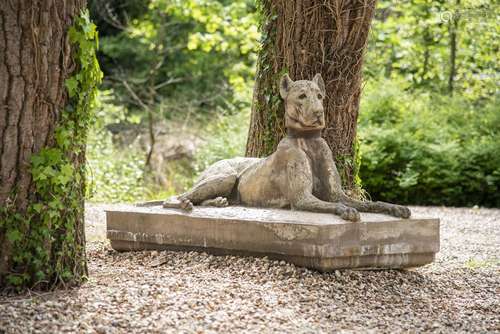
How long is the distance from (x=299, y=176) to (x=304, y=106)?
64 cm

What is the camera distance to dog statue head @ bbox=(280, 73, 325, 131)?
6602 millimetres

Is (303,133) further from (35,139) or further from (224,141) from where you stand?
(224,141)

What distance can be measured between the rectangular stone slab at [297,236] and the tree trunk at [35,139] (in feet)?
5.10

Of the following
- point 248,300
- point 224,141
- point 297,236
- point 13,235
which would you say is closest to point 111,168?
point 224,141

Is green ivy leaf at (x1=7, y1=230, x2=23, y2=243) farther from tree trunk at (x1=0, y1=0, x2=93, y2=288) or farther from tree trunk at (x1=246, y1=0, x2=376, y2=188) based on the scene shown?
tree trunk at (x1=246, y1=0, x2=376, y2=188)

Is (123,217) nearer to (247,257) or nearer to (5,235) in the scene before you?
(247,257)

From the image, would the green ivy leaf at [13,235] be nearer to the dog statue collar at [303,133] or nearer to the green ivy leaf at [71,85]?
the green ivy leaf at [71,85]

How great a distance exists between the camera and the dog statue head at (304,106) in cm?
660

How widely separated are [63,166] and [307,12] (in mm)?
3535

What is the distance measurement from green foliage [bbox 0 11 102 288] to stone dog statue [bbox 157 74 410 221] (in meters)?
1.60

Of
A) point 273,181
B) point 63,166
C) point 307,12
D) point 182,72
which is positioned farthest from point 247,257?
point 182,72

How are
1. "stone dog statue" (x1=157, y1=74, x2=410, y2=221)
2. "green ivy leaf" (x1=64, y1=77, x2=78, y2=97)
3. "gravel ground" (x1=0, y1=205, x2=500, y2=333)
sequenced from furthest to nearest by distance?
"stone dog statue" (x1=157, y1=74, x2=410, y2=221), "green ivy leaf" (x1=64, y1=77, x2=78, y2=97), "gravel ground" (x1=0, y1=205, x2=500, y2=333)

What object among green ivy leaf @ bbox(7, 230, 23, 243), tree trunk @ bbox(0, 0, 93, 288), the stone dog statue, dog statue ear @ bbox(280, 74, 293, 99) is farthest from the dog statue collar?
green ivy leaf @ bbox(7, 230, 23, 243)

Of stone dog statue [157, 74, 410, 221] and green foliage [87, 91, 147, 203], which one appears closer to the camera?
stone dog statue [157, 74, 410, 221]
